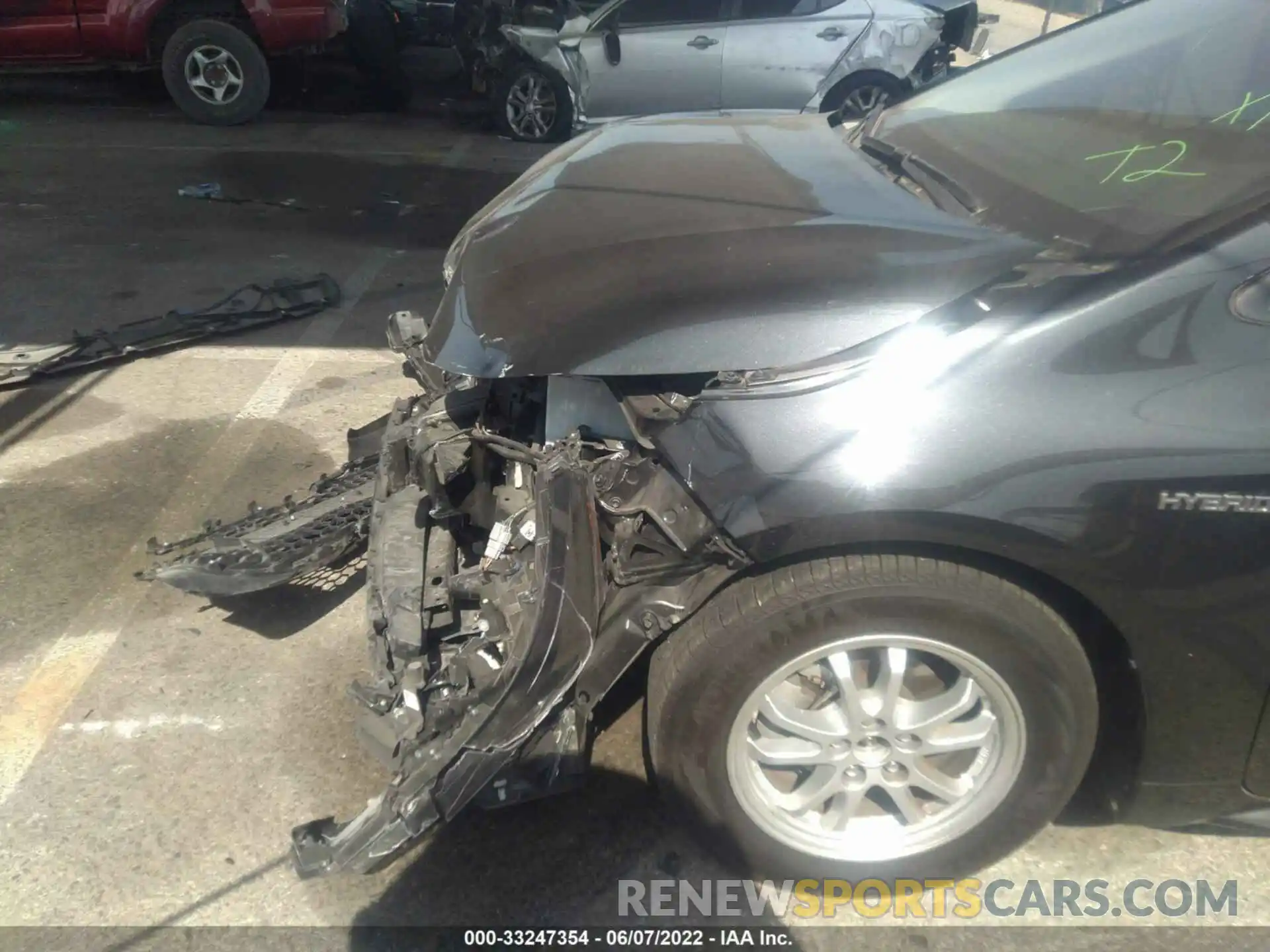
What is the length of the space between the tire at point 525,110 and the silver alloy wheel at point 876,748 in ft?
26.4

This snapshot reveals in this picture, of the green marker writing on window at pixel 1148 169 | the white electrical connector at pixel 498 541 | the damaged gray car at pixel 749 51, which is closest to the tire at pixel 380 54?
the damaged gray car at pixel 749 51

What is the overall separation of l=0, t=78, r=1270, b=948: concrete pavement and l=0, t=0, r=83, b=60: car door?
448cm

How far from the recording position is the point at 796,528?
1895 mm

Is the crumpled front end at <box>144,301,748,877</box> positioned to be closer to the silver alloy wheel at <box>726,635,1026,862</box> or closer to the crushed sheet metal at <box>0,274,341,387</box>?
the silver alloy wheel at <box>726,635,1026,862</box>

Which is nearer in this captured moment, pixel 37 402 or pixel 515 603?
pixel 515 603

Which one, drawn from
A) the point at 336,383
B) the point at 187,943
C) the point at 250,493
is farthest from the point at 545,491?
the point at 336,383

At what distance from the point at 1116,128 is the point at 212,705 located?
2.84 metres

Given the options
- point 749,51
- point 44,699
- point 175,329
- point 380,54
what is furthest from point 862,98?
point 44,699

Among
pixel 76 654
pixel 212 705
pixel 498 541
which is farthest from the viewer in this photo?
pixel 76 654

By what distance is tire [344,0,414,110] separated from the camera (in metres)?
10.5

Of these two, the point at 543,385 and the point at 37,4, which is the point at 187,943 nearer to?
the point at 543,385

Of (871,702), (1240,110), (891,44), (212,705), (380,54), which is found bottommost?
(212,705)

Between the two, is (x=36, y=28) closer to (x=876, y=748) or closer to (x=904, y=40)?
(x=904, y=40)

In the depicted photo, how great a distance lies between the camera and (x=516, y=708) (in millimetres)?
1973
